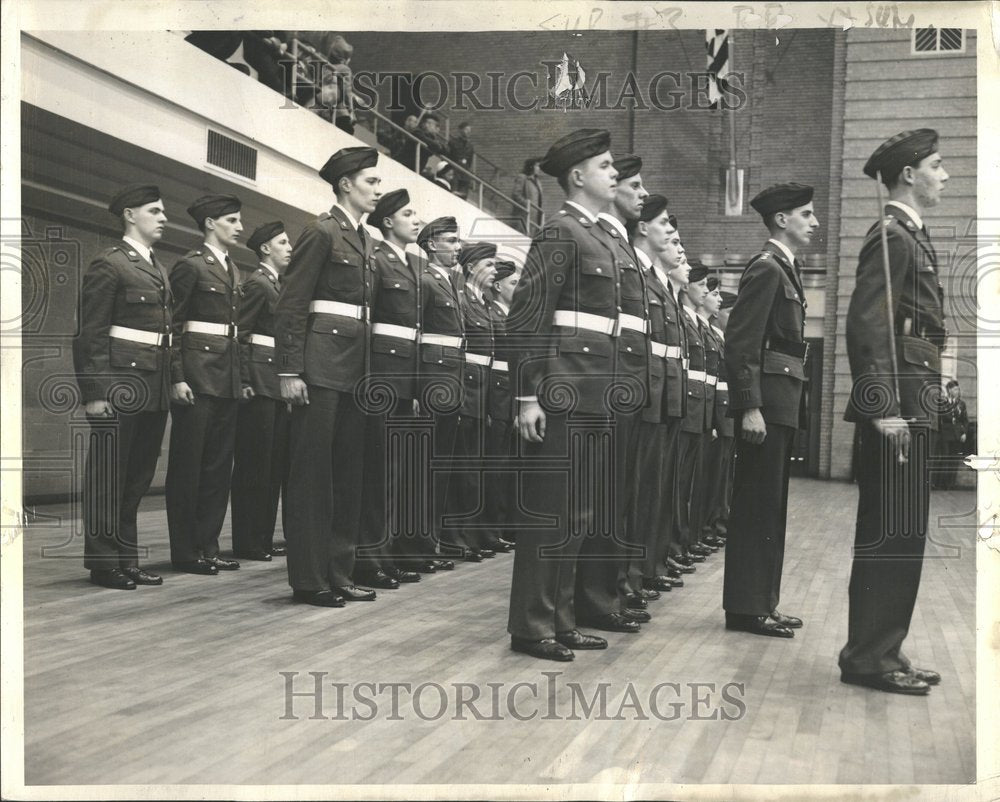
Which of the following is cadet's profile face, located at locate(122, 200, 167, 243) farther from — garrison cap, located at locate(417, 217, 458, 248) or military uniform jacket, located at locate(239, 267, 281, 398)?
garrison cap, located at locate(417, 217, 458, 248)

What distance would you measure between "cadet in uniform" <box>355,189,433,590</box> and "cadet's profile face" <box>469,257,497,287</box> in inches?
57.6

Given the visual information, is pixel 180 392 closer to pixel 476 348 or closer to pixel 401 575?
pixel 401 575

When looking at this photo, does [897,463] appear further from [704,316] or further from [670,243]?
[704,316]

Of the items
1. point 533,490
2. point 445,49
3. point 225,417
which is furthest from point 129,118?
point 533,490

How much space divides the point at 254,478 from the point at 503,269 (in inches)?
96.2

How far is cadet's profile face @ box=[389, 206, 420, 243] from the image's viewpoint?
4.92 m

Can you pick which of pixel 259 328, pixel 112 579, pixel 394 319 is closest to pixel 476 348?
pixel 259 328

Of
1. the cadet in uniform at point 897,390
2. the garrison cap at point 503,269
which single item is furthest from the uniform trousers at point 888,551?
the garrison cap at point 503,269

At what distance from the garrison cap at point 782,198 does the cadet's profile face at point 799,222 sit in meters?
0.02

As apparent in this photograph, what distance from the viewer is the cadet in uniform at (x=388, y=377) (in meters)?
4.55

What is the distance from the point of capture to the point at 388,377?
4.53 meters

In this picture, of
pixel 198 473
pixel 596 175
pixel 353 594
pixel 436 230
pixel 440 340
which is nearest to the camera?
pixel 596 175

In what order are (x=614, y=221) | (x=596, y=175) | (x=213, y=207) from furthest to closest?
(x=213, y=207)
(x=614, y=221)
(x=596, y=175)

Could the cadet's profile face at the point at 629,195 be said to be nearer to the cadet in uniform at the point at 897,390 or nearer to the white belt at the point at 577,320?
the white belt at the point at 577,320
